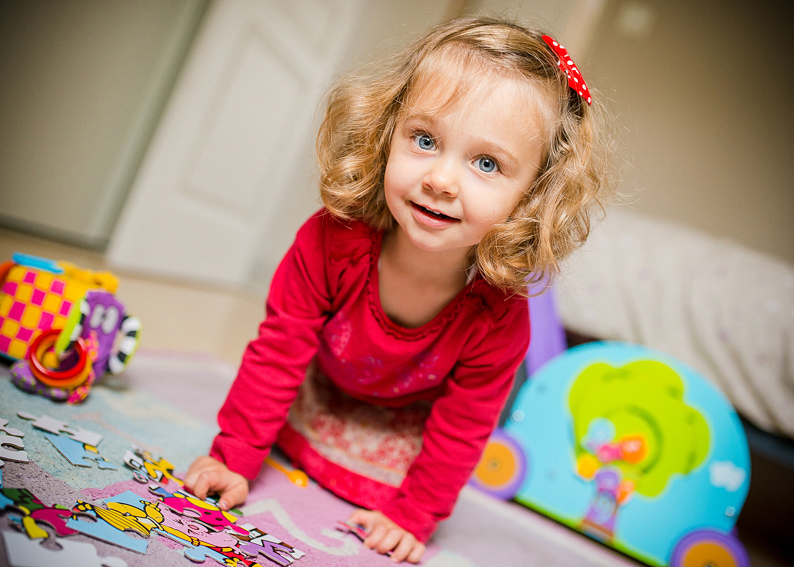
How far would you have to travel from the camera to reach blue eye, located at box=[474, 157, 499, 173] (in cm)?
62

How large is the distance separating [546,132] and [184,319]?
1153mm

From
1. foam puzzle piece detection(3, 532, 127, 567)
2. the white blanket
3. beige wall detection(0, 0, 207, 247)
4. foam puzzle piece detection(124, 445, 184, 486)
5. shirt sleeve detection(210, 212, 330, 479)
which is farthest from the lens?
beige wall detection(0, 0, 207, 247)

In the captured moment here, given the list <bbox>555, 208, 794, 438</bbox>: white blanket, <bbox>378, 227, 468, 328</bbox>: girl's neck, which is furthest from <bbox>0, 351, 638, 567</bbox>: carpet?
<bbox>555, 208, 794, 438</bbox>: white blanket

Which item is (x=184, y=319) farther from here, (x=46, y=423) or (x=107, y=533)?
(x=107, y=533)

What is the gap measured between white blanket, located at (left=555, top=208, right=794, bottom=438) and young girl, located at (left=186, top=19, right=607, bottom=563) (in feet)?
1.72

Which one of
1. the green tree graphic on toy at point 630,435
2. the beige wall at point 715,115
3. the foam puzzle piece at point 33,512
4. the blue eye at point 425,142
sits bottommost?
the foam puzzle piece at point 33,512

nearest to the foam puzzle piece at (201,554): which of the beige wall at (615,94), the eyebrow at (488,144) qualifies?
the eyebrow at (488,144)

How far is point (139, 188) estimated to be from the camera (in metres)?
1.76

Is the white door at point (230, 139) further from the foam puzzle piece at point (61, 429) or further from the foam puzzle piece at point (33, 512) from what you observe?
the foam puzzle piece at point (33, 512)

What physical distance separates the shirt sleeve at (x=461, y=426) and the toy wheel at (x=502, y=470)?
13.6 inches

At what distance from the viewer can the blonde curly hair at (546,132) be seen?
0.65 metres

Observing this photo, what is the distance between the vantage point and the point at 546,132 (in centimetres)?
65

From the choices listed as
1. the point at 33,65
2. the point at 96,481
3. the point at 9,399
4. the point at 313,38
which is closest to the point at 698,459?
the point at 96,481

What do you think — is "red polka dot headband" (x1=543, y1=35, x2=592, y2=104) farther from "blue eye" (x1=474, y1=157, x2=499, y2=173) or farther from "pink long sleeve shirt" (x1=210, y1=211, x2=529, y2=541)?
"pink long sleeve shirt" (x1=210, y1=211, x2=529, y2=541)
